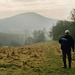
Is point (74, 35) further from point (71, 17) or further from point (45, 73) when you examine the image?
point (45, 73)

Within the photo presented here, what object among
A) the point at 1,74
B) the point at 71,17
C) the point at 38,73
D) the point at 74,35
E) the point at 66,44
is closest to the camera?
the point at 1,74

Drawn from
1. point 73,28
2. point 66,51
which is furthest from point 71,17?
point 66,51

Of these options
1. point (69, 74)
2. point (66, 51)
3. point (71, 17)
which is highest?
point (71, 17)

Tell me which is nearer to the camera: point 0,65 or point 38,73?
point 38,73

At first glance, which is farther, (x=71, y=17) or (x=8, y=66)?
(x=71, y=17)

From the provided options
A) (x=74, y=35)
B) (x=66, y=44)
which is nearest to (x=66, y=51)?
(x=66, y=44)

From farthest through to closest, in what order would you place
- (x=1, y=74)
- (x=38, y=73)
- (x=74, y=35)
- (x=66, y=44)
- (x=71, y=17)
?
(x=71, y=17), (x=74, y=35), (x=66, y=44), (x=38, y=73), (x=1, y=74)

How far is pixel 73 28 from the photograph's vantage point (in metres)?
74.8

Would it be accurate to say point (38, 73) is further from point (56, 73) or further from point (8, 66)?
point (8, 66)

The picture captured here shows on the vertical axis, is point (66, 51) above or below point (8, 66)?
above

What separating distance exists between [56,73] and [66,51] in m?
2.43

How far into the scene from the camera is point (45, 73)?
458 inches

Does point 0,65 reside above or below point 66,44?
below

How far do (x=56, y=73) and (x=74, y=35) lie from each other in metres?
62.6
